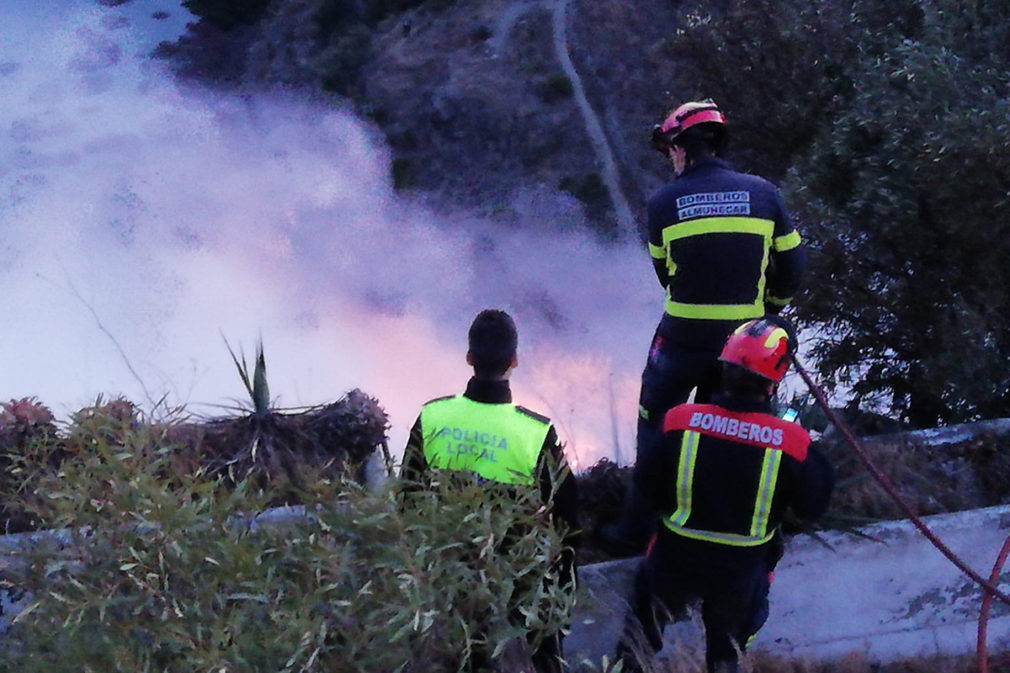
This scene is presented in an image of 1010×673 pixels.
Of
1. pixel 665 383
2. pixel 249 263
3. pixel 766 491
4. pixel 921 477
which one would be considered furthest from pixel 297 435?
pixel 249 263

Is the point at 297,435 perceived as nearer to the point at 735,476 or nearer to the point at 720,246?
the point at 720,246

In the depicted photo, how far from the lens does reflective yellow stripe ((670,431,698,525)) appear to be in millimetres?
3168

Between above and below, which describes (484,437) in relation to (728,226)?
below

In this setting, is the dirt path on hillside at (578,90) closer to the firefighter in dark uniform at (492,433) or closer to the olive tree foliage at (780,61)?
the olive tree foliage at (780,61)

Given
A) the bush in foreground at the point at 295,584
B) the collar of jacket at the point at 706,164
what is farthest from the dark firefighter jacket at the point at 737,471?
the collar of jacket at the point at 706,164

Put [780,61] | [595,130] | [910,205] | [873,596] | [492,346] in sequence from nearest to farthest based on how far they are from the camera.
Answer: [492,346] → [873,596] → [910,205] → [780,61] → [595,130]

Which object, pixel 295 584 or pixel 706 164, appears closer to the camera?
pixel 295 584

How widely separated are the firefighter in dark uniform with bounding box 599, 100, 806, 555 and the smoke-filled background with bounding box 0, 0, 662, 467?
6.24 meters

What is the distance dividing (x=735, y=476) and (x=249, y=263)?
17496 mm

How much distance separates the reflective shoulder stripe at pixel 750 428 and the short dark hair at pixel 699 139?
1368mm

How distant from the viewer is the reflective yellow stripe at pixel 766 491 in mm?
3127

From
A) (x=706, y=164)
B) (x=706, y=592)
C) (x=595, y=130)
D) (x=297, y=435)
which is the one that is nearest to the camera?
(x=706, y=592)

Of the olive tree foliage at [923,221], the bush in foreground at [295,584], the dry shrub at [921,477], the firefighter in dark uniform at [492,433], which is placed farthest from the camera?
the olive tree foliage at [923,221]

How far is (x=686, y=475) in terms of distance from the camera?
126 inches
